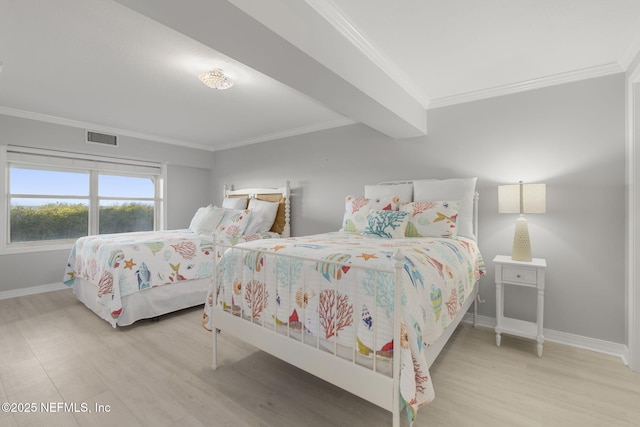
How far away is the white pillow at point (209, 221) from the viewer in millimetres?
3835

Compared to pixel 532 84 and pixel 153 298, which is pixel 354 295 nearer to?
pixel 153 298

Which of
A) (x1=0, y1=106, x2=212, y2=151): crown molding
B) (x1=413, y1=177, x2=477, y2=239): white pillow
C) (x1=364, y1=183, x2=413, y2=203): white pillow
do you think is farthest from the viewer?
(x1=0, y1=106, x2=212, y2=151): crown molding

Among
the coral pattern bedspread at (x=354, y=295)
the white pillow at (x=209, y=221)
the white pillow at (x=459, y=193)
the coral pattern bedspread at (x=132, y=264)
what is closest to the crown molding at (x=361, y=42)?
the white pillow at (x=459, y=193)

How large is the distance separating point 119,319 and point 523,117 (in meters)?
4.15

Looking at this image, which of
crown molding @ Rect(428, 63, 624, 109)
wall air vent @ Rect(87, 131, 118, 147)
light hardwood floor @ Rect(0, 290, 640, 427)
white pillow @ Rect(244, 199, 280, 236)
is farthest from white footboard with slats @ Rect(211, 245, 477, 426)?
wall air vent @ Rect(87, 131, 118, 147)

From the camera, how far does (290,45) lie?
1.45 m

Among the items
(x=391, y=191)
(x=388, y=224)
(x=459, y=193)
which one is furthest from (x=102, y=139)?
(x=459, y=193)

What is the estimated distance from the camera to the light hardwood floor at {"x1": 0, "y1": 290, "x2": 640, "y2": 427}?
154 centimetres

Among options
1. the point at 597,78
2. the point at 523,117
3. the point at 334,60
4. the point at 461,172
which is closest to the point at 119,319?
the point at 334,60

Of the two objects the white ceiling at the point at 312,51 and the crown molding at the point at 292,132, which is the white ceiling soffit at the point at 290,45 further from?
the crown molding at the point at 292,132

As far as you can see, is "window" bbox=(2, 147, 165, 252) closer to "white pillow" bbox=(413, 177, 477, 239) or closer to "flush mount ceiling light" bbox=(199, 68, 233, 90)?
"flush mount ceiling light" bbox=(199, 68, 233, 90)

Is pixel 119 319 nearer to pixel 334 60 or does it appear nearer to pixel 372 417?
pixel 372 417

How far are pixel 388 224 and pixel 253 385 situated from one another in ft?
5.09

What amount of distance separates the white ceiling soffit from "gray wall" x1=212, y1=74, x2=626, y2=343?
937 millimetres
